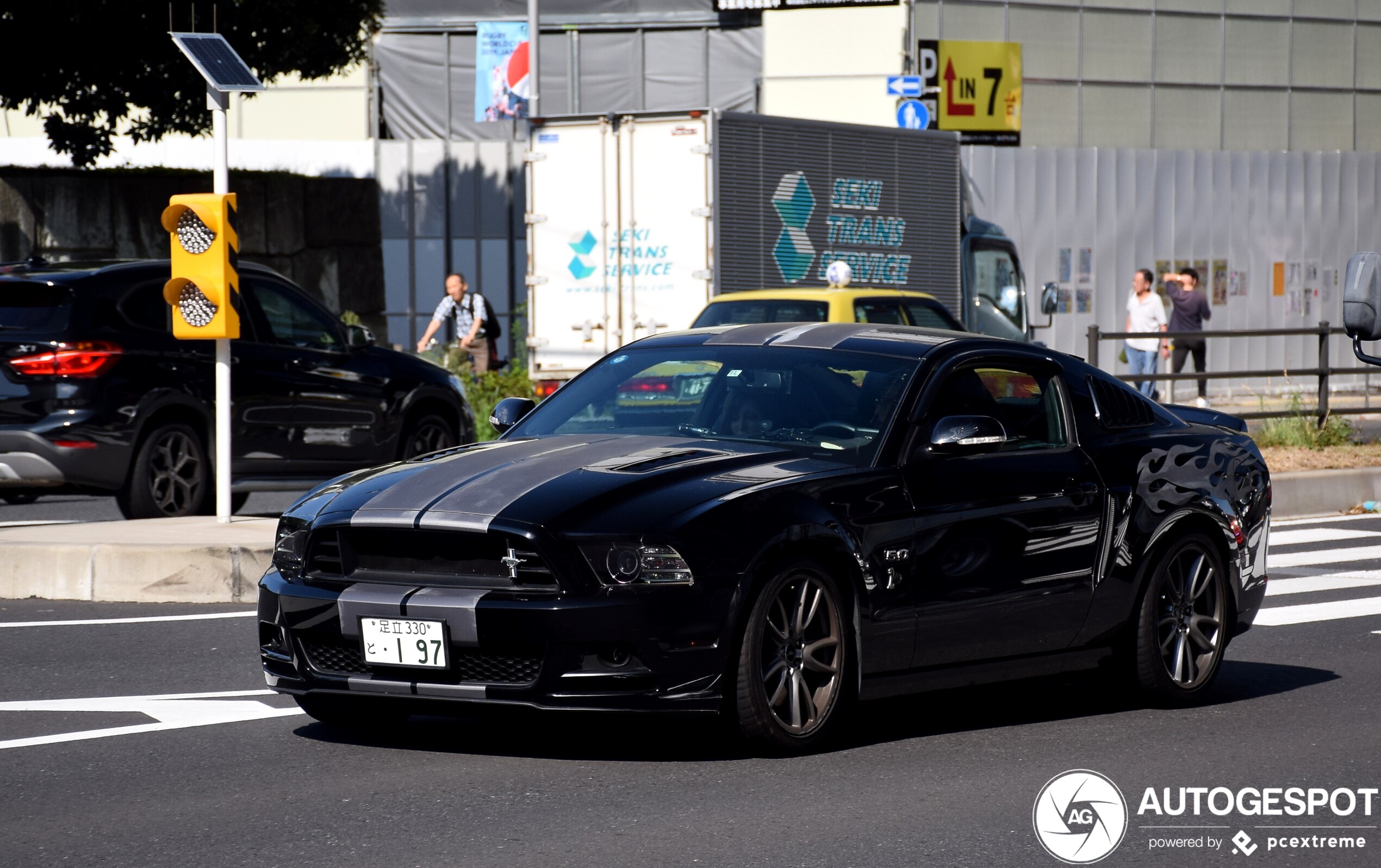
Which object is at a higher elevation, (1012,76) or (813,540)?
(1012,76)

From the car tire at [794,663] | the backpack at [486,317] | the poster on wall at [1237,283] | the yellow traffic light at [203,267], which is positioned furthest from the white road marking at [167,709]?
the poster on wall at [1237,283]

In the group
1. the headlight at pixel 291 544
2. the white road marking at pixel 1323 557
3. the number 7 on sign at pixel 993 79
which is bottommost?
the white road marking at pixel 1323 557

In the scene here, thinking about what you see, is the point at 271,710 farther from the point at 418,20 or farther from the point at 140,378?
the point at 418,20

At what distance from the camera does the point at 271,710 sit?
777cm

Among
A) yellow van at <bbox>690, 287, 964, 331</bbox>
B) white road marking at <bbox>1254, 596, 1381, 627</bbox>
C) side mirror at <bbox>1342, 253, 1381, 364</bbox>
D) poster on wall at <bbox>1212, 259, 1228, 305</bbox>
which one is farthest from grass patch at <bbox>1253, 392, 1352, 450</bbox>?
poster on wall at <bbox>1212, 259, 1228, 305</bbox>

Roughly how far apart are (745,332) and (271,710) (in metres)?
2.35

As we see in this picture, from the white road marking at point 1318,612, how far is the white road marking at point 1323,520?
15.3ft

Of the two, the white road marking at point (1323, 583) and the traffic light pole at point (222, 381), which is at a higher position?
the traffic light pole at point (222, 381)

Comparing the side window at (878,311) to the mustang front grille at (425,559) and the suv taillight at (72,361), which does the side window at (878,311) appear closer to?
the suv taillight at (72,361)

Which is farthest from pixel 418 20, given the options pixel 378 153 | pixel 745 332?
pixel 745 332

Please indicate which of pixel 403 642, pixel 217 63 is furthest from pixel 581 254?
pixel 403 642

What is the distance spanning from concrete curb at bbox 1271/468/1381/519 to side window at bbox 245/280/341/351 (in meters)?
7.89

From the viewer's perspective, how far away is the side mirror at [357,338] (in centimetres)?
1498

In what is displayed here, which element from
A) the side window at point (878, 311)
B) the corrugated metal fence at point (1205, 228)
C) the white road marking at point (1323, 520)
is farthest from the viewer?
the corrugated metal fence at point (1205, 228)
